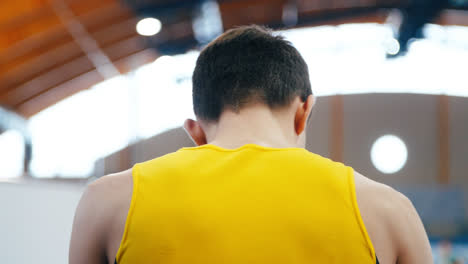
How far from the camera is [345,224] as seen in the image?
83cm

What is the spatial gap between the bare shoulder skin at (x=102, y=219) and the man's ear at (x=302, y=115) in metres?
0.40

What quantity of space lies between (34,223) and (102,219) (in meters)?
0.22

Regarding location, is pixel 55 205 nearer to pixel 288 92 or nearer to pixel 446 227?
pixel 288 92

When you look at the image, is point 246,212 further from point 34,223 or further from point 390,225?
point 34,223

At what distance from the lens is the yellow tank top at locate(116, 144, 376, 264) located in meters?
0.82

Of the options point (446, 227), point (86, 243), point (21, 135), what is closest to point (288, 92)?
point (86, 243)

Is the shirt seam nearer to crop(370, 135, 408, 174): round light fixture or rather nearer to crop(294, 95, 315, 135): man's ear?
crop(294, 95, 315, 135): man's ear

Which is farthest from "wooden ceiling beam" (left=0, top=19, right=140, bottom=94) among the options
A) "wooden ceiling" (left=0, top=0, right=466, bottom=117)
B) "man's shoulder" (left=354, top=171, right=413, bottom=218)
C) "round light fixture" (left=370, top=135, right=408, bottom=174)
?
"man's shoulder" (left=354, top=171, right=413, bottom=218)

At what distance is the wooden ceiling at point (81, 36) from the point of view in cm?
921

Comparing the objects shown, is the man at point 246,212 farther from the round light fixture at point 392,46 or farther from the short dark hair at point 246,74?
the round light fixture at point 392,46

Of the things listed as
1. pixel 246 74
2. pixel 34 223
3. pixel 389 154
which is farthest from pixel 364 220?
pixel 389 154

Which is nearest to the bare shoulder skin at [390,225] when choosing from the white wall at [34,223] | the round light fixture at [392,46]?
the white wall at [34,223]

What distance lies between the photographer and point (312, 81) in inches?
397

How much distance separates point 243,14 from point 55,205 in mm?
9782
